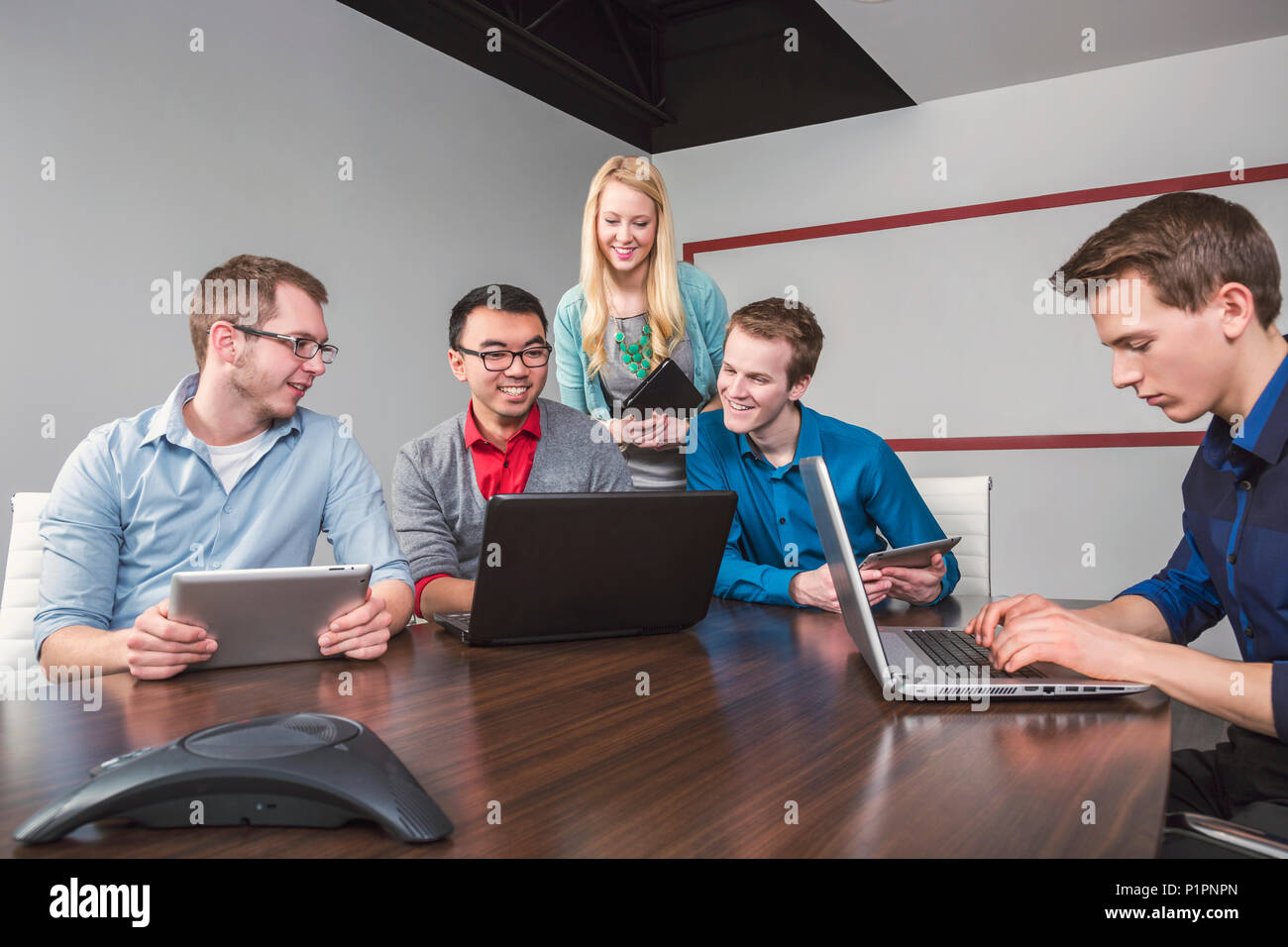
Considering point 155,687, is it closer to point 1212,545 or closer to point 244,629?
point 244,629

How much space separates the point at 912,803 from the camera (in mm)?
784

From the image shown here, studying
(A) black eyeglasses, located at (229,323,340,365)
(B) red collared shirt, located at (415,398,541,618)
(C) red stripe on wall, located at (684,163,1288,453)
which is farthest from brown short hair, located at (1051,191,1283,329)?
(C) red stripe on wall, located at (684,163,1288,453)

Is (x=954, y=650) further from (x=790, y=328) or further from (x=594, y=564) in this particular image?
(x=790, y=328)

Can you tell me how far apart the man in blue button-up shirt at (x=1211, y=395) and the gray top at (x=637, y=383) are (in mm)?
1435

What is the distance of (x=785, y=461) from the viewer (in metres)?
2.36

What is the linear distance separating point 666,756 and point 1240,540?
3.42 feet

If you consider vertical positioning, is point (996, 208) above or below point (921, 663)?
above

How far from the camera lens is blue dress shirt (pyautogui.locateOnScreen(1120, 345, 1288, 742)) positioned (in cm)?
134

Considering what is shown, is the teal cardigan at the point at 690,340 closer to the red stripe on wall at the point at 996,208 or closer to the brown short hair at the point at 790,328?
the brown short hair at the point at 790,328

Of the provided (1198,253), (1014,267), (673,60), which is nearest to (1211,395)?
(1198,253)

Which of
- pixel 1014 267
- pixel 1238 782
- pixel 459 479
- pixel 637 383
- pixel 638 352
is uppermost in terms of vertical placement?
pixel 1014 267

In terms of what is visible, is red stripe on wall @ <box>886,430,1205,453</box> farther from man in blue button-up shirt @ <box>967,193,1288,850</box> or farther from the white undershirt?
the white undershirt

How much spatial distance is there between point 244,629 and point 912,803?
0.97 metres
